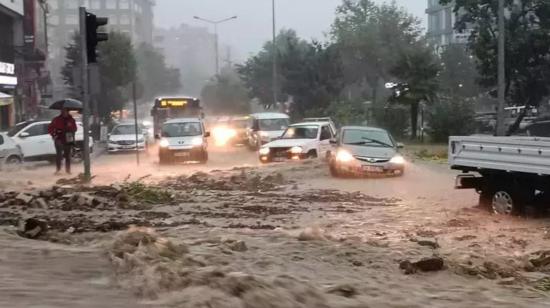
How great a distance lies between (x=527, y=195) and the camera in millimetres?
12297

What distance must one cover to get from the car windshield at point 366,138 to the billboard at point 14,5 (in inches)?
1216

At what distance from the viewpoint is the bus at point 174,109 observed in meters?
40.1

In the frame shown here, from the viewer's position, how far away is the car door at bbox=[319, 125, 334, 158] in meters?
24.6

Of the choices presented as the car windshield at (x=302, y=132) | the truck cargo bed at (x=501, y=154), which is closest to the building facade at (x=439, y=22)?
the car windshield at (x=302, y=132)

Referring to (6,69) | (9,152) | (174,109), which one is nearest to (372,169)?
(9,152)

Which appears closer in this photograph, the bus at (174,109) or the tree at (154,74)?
the bus at (174,109)

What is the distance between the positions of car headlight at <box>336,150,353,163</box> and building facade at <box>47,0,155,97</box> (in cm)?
10172

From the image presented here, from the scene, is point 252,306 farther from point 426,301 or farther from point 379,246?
point 379,246

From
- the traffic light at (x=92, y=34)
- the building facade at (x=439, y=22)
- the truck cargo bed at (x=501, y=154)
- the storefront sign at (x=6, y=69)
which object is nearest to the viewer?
the truck cargo bed at (x=501, y=154)

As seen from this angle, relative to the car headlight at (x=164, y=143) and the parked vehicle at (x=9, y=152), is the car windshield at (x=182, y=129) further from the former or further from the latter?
the parked vehicle at (x=9, y=152)

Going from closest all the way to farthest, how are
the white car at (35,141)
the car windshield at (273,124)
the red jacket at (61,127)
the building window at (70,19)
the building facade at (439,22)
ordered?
the red jacket at (61,127) < the white car at (35,141) < the car windshield at (273,124) < the building facade at (439,22) < the building window at (70,19)

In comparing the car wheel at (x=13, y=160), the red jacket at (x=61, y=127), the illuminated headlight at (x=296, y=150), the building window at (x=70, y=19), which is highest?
the building window at (x=70, y=19)

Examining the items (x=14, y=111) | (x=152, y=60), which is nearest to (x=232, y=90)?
(x=152, y=60)

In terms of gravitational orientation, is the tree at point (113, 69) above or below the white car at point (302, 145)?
above
